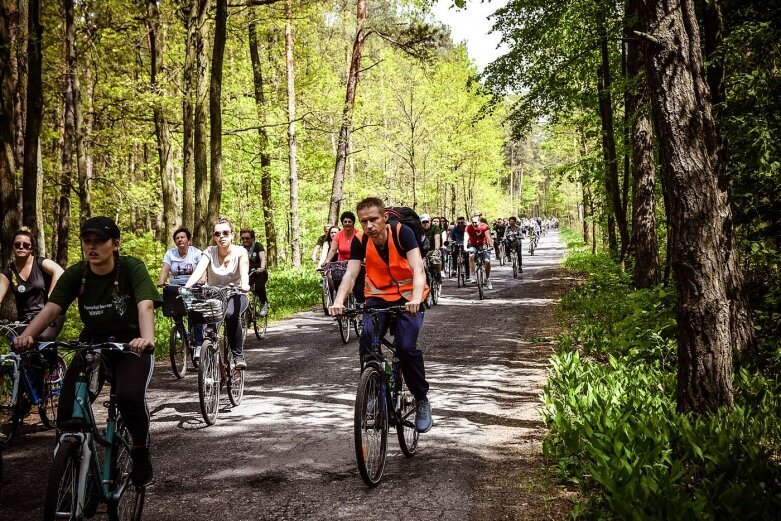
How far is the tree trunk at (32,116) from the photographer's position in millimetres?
12477

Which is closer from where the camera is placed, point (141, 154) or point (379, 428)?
point (379, 428)

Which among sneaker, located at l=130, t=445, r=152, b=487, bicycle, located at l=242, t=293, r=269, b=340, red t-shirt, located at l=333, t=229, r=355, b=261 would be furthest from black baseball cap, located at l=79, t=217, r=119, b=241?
bicycle, located at l=242, t=293, r=269, b=340

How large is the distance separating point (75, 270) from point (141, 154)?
3260 centimetres

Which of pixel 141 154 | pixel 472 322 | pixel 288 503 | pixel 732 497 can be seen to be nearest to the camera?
pixel 732 497

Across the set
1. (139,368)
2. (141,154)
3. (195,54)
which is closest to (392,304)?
(139,368)

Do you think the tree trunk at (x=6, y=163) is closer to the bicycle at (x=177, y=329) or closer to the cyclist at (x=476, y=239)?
the bicycle at (x=177, y=329)

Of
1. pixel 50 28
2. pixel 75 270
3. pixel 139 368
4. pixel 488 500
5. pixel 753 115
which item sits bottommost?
pixel 488 500

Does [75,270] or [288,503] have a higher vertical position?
[75,270]

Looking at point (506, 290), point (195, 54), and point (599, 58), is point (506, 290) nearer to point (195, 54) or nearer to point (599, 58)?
point (599, 58)

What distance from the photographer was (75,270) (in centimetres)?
409

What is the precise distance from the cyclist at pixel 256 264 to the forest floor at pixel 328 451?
2007mm

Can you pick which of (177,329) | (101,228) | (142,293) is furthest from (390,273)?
(177,329)

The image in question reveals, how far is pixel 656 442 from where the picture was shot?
4750mm

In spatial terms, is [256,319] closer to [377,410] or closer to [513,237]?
[377,410]
